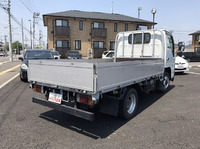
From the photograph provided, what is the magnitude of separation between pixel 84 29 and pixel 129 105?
26132mm

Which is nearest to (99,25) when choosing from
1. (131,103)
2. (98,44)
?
(98,44)

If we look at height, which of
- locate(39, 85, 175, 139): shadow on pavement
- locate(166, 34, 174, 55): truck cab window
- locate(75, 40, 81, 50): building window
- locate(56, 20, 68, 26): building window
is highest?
locate(56, 20, 68, 26): building window

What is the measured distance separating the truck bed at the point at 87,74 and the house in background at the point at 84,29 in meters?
24.0

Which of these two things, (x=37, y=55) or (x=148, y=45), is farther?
(x=37, y=55)

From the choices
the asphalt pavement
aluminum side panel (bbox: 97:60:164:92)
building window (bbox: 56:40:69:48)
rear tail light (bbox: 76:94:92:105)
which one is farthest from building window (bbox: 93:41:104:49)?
rear tail light (bbox: 76:94:92:105)

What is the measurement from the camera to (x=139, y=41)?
6625mm

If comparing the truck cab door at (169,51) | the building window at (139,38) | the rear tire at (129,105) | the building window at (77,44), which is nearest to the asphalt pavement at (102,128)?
the rear tire at (129,105)

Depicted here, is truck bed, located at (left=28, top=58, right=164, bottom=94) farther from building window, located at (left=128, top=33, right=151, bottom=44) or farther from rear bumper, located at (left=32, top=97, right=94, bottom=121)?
building window, located at (left=128, top=33, right=151, bottom=44)

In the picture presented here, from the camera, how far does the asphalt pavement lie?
3.03 m

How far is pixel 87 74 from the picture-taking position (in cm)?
296

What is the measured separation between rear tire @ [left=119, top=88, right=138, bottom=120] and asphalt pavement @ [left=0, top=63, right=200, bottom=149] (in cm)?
17

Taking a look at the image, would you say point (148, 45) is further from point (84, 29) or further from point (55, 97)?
point (84, 29)

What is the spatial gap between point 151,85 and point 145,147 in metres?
2.78

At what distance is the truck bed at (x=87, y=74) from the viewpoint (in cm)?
293
